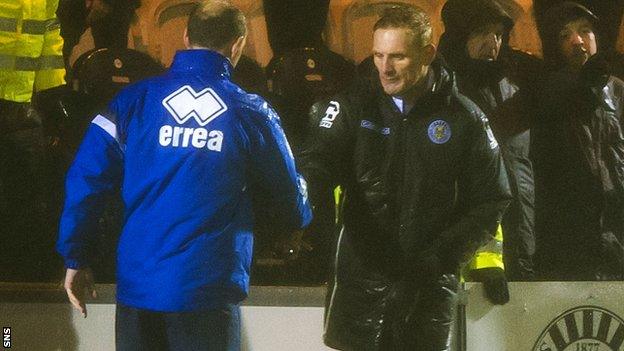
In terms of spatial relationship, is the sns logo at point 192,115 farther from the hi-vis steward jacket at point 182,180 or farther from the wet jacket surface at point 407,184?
the wet jacket surface at point 407,184

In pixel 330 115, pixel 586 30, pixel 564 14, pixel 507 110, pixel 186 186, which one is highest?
pixel 564 14

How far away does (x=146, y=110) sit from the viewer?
8.32 feet

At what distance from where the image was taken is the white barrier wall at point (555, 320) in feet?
11.5

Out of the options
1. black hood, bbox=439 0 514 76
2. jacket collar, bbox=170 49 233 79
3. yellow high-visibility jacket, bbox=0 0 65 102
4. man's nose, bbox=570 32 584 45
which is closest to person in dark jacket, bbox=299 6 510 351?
jacket collar, bbox=170 49 233 79

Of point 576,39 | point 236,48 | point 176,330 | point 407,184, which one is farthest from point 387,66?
point 576,39

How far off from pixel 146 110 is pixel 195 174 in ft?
0.78

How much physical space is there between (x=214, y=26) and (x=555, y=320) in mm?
1879

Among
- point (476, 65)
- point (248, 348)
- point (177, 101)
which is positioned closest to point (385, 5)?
point (476, 65)

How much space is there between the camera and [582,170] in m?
4.25

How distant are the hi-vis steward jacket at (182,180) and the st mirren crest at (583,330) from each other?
1484mm

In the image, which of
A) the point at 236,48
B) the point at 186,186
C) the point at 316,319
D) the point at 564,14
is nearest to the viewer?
the point at 186,186

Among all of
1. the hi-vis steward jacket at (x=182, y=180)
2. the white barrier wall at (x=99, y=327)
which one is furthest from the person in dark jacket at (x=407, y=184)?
the white barrier wall at (x=99, y=327)

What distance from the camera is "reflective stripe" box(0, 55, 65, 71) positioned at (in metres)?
4.21

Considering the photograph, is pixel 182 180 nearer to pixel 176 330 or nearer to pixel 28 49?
pixel 176 330
